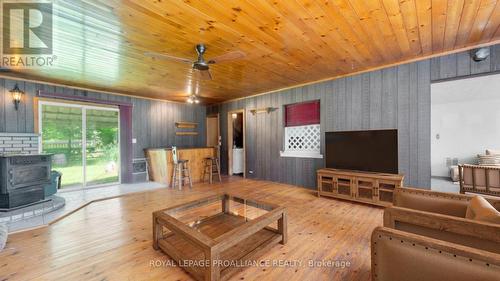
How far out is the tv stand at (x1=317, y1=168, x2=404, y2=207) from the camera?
3.44m

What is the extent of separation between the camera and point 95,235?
8.38 ft

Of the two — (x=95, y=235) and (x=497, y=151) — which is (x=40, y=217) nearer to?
(x=95, y=235)

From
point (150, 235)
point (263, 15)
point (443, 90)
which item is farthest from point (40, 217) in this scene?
point (443, 90)

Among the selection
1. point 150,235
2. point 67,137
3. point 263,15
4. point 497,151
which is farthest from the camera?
point 497,151

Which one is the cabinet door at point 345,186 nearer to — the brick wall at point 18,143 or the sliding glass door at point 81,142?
the sliding glass door at point 81,142

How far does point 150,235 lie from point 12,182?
8.20ft

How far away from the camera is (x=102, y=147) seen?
17.5 ft

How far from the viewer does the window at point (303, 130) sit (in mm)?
4805

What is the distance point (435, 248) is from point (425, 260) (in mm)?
89

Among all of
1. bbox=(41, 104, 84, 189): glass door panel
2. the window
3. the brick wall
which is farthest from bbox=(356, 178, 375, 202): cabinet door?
the brick wall

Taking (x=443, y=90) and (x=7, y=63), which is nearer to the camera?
(x=7, y=63)

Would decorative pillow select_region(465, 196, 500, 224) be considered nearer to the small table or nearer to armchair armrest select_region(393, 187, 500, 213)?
armchair armrest select_region(393, 187, 500, 213)

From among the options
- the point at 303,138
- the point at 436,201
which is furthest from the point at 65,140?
the point at 436,201

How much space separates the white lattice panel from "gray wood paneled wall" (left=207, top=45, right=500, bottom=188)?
199 mm
